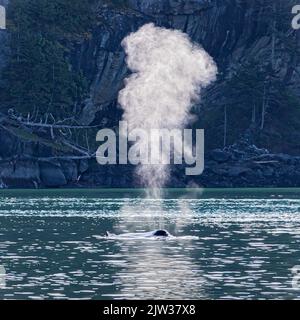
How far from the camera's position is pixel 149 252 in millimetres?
72625

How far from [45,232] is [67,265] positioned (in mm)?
25892

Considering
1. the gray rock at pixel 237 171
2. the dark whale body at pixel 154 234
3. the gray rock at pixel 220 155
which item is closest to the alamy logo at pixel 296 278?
the dark whale body at pixel 154 234

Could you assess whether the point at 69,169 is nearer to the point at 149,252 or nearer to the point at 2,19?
the point at 2,19

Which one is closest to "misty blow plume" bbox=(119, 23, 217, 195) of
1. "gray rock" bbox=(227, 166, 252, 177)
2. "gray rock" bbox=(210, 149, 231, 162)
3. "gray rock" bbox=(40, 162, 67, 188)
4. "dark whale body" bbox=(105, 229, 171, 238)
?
"gray rock" bbox=(210, 149, 231, 162)

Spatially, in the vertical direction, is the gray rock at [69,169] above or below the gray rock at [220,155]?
below

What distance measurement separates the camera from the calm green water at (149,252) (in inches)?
2116

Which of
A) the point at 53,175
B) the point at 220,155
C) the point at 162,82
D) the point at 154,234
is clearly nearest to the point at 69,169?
the point at 53,175

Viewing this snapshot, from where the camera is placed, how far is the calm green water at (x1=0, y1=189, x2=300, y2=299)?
53.8 meters

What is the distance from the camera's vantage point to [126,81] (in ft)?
627

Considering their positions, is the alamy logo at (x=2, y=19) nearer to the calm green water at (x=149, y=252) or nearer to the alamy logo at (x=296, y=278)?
the calm green water at (x=149, y=252)

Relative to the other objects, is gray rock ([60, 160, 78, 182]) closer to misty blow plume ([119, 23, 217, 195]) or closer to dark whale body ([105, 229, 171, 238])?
misty blow plume ([119, 23, 217, 195])
